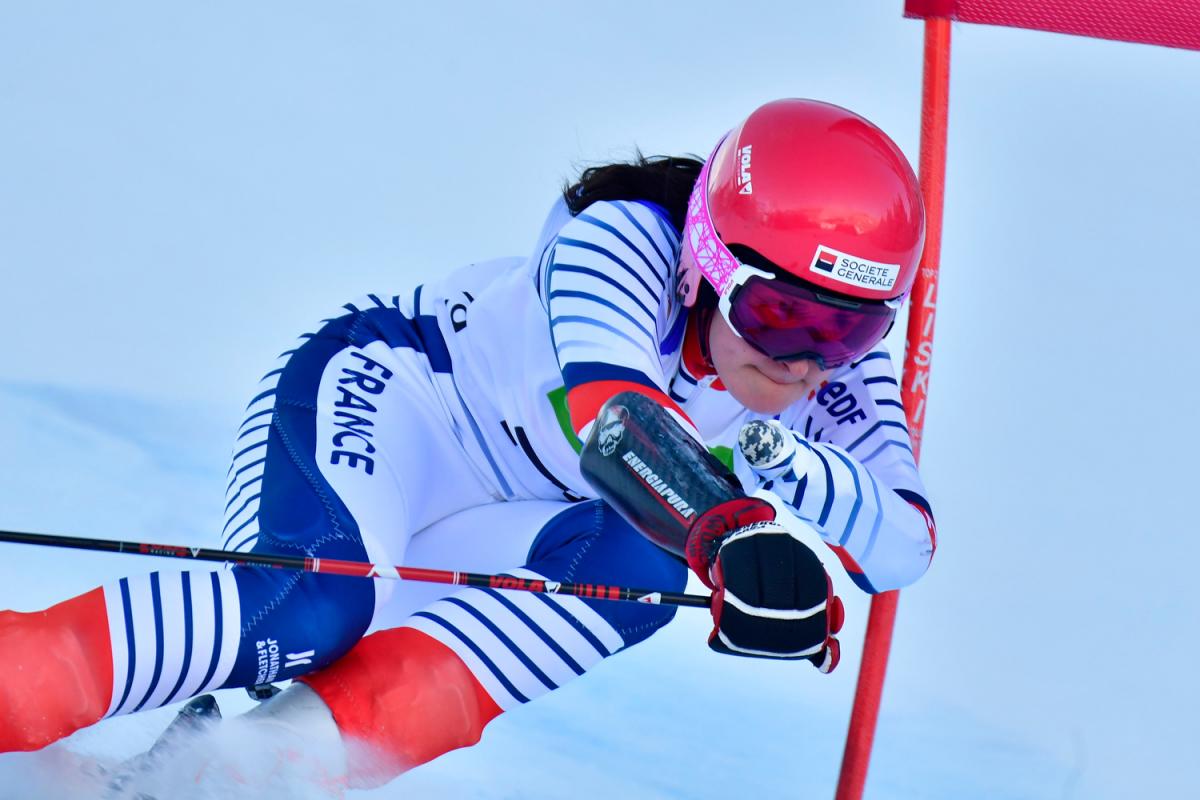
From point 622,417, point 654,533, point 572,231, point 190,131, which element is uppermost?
point 190,131

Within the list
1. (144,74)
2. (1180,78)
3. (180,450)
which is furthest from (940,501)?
(144,74)

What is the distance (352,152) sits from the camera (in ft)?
14.1

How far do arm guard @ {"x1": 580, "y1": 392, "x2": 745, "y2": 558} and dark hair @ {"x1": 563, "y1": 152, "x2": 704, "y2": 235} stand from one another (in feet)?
1.84

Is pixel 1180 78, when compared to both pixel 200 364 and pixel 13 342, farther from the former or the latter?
pixel 13 342

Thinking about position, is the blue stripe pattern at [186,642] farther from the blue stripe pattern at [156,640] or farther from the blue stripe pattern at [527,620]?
the blue stripe pattern at [527,620]

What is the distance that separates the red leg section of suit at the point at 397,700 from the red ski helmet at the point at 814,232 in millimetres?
650

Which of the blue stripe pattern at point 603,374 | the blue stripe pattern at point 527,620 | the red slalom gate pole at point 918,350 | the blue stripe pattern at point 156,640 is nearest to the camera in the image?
the blue stripe pattern at point 156,640

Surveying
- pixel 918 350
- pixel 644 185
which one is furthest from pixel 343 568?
pixel 918 350

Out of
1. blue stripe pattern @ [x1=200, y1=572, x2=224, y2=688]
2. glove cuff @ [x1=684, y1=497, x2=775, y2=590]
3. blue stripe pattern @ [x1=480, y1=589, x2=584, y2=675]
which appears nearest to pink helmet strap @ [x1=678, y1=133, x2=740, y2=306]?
glove cuff @ [x1=684, y1=497, x2=775, y2=590]

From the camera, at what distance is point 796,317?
203 centimetres

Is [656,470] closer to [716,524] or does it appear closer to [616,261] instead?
[716,524]

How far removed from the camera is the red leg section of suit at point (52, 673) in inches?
67.6

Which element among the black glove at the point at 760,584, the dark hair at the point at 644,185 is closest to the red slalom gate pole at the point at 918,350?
the dark hair at the point at 644,185

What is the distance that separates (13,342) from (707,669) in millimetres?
1942
